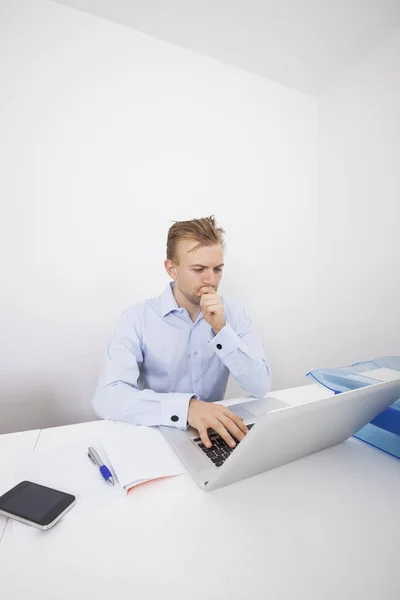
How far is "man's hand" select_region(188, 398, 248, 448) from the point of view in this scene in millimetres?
807

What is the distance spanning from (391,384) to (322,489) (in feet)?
0.91

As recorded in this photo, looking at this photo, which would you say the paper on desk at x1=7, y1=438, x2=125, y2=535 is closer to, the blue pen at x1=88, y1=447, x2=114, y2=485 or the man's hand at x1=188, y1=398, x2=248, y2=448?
the blue pen at x1=88, y1=447, x2=114, y2=485

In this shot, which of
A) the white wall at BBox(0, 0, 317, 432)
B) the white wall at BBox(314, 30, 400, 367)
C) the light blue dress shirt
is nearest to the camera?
the light blue dress shirt

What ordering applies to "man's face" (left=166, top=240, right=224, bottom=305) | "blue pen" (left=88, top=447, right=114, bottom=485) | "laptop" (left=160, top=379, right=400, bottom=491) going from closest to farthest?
"laptop" (left=160, top=379, right=400, bottom=491) → "blue pen" (left=88, top=447, right=114, bottom=485) → "man's face" (left=166, top=240, right=224, bottom=305)

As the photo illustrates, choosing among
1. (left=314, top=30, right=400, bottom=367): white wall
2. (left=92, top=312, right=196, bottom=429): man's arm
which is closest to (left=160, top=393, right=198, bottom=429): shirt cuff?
(left=92, top=312, right=196, bottom=429): man's arm

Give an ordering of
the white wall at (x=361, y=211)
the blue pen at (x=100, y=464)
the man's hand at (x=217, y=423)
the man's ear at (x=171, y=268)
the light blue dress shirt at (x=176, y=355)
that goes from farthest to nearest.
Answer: the white wall at (x=361, y=211) < the man's ear at (x=171, y=268) < the light blue dress shirt at (x=176, y=355) < the man's hand at (x=217, y=423) < the blue pen at (x=100, y=464)

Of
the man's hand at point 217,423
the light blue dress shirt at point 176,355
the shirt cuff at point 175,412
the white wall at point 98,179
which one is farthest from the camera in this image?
the white wall at point 98,179

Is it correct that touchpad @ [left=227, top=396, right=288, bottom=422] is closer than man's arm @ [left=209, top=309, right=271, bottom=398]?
Yes

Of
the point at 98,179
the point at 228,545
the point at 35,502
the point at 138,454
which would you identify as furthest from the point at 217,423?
the point at 98,179

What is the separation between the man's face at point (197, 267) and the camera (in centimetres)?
136

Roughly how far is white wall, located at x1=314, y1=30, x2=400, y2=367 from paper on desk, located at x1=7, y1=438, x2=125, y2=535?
1.94 meters

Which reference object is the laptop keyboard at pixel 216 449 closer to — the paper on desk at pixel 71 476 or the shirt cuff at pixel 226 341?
the paper on desk at pixel 71 476

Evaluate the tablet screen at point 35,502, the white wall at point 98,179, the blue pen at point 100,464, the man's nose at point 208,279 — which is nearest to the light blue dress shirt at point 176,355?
the man's nose at point 208,279

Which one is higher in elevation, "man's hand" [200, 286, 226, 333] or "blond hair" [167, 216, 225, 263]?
"blond hair" [167, 216, 225, 263]
